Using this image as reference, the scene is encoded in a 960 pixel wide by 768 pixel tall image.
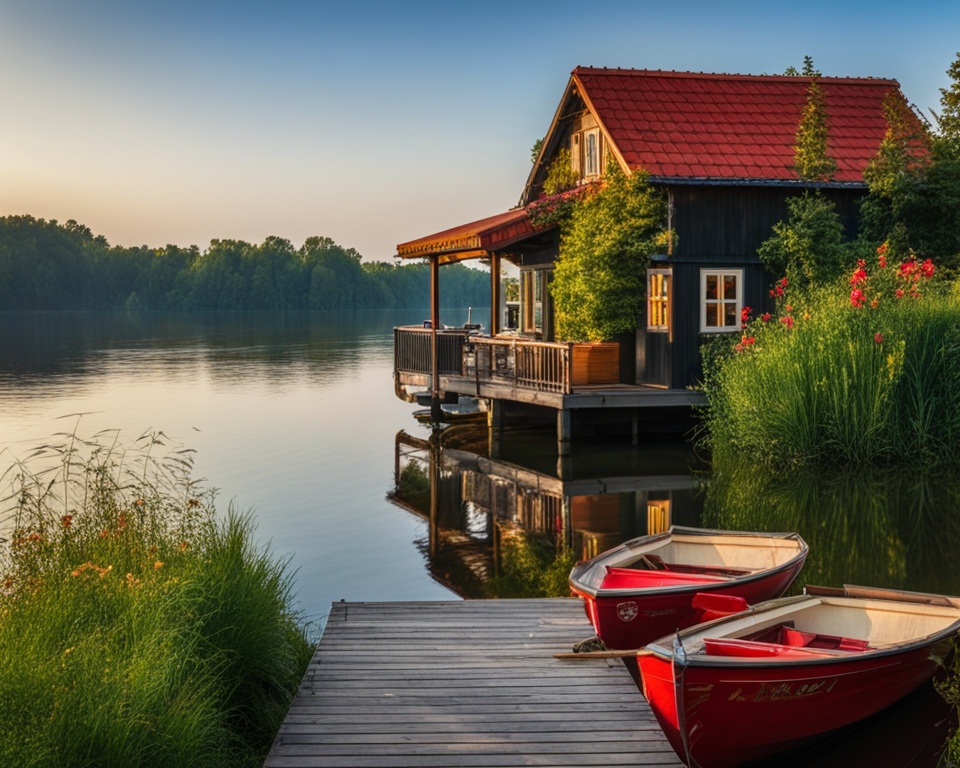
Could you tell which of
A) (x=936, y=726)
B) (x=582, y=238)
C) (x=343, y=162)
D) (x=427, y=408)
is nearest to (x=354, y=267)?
(x=343, y=162)

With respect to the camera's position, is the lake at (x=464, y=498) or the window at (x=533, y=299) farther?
the window at (x=533, y=299)

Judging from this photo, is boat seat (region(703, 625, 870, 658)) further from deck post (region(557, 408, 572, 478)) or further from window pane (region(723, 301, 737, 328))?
window pane (region(723, 301, 737, 328))

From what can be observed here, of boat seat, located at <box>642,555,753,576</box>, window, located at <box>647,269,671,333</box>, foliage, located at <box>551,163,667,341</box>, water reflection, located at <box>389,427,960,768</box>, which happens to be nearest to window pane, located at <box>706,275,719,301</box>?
window, located at <box>647,269,671,333</box>

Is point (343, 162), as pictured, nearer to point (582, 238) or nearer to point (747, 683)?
point (582, 238)

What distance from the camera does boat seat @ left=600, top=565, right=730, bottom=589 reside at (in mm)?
8461

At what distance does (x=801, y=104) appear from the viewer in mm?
24500

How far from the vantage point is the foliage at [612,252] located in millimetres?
21062

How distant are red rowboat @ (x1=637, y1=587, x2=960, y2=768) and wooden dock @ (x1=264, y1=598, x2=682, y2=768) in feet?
1.06

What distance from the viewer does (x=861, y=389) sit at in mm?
16500

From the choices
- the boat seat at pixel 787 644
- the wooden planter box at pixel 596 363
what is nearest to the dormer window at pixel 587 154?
the wooden planter box at pixel 596 363

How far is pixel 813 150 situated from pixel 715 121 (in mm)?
2425

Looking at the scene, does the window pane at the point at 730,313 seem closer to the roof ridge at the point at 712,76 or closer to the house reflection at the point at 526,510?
the house reflection at the point at 526,510

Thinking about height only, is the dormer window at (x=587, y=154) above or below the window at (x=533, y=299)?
above

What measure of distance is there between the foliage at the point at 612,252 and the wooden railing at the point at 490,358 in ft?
5.39
